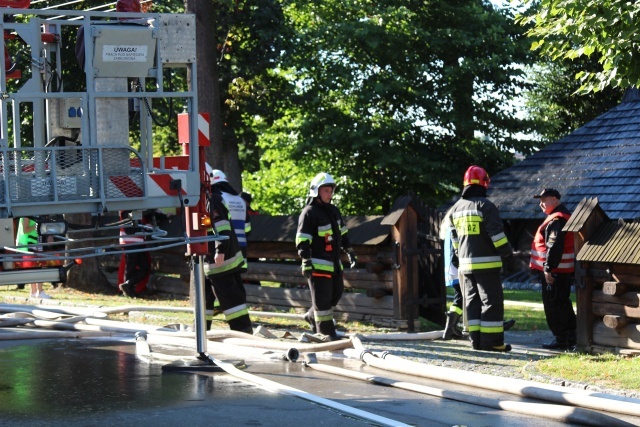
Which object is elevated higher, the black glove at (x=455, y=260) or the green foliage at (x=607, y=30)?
the green foliage at (x=607, y=30)

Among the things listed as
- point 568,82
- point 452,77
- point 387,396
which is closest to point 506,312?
point 387,396

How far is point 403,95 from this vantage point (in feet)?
95.2

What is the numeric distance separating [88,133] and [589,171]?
17.1 metres

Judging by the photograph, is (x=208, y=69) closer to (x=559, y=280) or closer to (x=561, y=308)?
(x=559, y=280)

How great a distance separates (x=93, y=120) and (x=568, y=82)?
24.1 m

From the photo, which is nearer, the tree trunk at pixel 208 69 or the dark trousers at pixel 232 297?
the dark trousers at pixel 232 297

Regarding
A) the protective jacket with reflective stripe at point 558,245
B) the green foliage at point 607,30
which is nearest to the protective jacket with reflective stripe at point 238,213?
the protective jacket with reflective stripe at point 558,245

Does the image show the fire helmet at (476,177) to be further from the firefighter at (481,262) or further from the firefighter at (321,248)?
the firefighter at (321,248)

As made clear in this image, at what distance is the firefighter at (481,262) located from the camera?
37.7 feet

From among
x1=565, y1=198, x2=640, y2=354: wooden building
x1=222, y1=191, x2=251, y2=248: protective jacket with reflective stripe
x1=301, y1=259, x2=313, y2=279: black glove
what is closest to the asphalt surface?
x1=301, y1=259, x2=313, y2=279: black glove

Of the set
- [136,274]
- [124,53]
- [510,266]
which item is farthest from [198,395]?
[510,266]

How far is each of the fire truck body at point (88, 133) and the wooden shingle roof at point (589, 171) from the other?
49.2ft

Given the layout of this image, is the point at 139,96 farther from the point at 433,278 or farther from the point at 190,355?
the point at 433,278

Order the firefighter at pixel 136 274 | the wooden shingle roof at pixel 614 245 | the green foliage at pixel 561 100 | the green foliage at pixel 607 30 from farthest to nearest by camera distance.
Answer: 1. the green foliage at pixel 561 100
2. the firefighter at pixel 136 274
3. the green foliage at pixel 607 30
4. the wooden shingle roof at pixel 614 245
